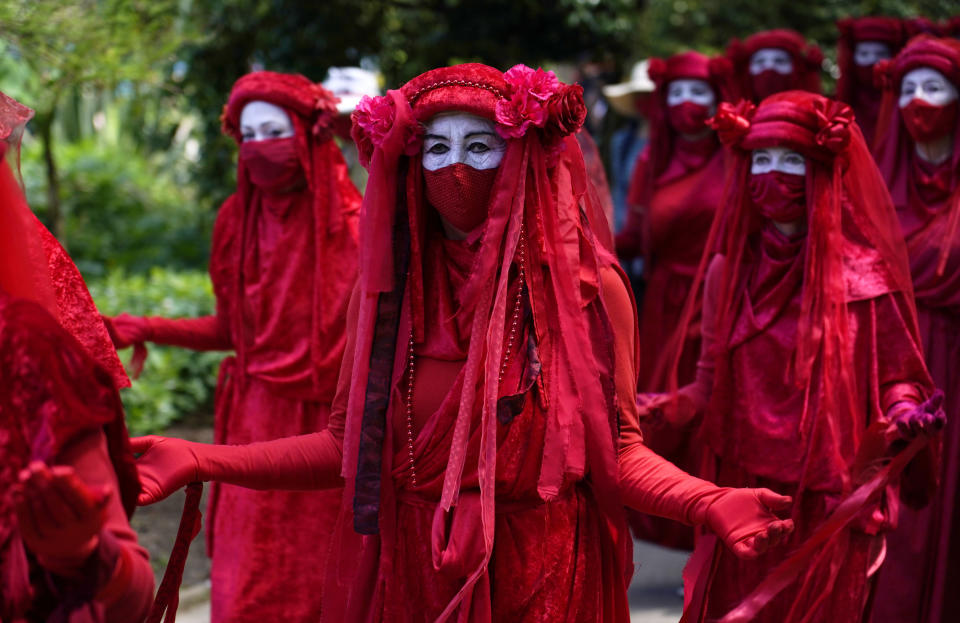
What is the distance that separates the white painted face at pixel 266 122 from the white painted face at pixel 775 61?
3.62 meters

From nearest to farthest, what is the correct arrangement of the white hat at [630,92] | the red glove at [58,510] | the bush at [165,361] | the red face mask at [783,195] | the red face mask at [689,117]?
the red glove at [58,510] < the red face mask at [783,195] < the red face mask at [689,117] < the bush at [165,361] < the white hat at [630,92]

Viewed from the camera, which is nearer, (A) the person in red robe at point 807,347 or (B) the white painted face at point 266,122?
(A) the person in red robe at point 807,347

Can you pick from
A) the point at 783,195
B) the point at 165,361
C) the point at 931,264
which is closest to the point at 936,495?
the point at 931,264

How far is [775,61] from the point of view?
737cm

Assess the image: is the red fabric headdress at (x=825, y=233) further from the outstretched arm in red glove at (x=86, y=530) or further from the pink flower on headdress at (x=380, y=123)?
the outstretched arm in red glove at (x=86, y=530)

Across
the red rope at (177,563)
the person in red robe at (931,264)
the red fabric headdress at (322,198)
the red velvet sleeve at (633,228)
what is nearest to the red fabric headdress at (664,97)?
the red velvet sleeve at (633,228)

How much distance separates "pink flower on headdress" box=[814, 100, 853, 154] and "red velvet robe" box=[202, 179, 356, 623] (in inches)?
75.1

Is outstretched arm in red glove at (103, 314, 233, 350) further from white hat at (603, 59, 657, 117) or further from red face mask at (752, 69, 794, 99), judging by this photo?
white hat at (603, 59, 657, 117)

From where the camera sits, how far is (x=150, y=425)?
784 cm

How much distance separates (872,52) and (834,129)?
3407 mm

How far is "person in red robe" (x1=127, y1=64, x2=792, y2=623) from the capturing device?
2.84 metres

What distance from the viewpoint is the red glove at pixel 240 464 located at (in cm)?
271

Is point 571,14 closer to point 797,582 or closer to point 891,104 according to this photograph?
point 891,104

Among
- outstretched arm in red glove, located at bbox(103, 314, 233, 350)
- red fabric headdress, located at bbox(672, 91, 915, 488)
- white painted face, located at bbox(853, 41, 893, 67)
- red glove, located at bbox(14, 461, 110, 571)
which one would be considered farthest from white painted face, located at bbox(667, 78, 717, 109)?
red glove, located at bbox(14, 461, 110, 571)
